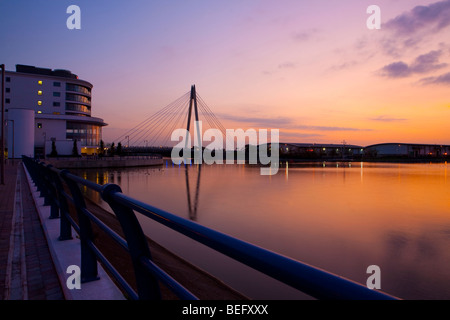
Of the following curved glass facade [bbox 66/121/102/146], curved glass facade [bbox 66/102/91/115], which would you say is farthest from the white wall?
curved glass facade [bbox 66/102/91/115]

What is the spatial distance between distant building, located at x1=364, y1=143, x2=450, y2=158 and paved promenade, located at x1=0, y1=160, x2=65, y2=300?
158411 mm

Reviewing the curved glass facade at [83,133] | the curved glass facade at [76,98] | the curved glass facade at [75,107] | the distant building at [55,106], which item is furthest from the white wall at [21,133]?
the curved glass facade at [76,98]

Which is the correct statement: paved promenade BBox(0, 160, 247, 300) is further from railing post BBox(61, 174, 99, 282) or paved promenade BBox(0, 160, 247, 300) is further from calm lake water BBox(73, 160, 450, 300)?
calm lake water BBox(73, 160, 450, 300)

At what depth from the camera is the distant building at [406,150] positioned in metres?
145

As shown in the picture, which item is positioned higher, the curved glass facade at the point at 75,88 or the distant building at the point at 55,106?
the curved glass facade at the point at 75,88

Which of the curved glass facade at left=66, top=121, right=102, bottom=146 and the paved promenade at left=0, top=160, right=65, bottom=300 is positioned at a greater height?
the curved glass facade at left=66, top=121, right=102, bottom=146

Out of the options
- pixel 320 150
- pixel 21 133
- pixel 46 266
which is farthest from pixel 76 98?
pixel 320 150

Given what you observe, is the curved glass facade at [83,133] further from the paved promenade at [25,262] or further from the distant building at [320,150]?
the distant building at [320,150]

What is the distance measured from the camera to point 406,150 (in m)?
146

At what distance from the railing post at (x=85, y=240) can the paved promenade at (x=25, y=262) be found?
309 mm

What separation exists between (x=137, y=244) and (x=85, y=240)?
1.67 m

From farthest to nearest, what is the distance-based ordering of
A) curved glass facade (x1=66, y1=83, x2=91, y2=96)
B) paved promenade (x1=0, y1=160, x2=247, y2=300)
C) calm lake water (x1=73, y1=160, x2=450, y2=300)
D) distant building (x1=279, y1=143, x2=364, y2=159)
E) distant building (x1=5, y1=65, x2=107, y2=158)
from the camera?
distant building (x1=279, y1=143, x2=364, y2=159), curved glass facade (x1=66, y1=83, x2=91, y2=96), distant building (x1=5, y1=65, x2=107, y2=158), calm lake water (x1=73, y1=160, x2=450, y2=300), paved promenade (x1=0, y1=160, x2=247, y2=300)

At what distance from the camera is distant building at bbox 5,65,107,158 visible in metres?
65.3
